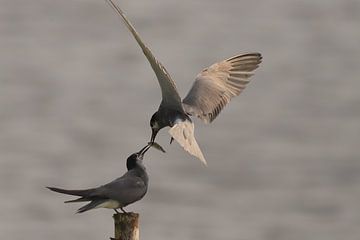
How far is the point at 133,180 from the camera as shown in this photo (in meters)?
7.80

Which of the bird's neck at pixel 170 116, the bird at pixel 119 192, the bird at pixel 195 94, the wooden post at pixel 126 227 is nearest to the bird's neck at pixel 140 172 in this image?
the bird at pixel 119 192

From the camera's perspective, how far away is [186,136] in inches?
311

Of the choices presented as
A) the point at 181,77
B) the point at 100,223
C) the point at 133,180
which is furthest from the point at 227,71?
the point at 181,77

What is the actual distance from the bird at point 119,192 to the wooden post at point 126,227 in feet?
0.62

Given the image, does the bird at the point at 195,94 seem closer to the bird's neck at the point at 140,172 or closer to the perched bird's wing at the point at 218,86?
the perched bird's wing at the point at 218,86

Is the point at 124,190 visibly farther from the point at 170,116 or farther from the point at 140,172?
the point at 170,116

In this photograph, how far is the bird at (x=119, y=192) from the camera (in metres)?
7.44

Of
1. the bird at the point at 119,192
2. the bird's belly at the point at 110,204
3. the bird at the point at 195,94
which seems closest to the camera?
the bird at the point at 119,192

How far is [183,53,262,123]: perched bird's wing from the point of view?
29.1 ft

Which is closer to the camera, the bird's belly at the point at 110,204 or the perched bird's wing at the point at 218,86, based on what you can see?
the bird's belly at the point at 110,204

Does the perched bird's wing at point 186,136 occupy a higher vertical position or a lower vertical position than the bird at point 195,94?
lower

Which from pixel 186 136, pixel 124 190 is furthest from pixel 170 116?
pixel 124 190

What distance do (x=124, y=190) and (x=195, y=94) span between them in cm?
156

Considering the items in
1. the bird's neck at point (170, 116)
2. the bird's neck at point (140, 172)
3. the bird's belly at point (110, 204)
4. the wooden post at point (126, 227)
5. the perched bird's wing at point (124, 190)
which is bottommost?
the wooden post at point (126, 227)
